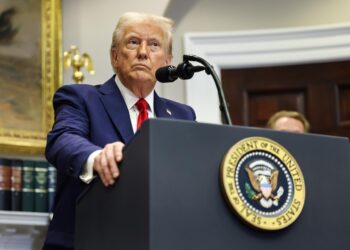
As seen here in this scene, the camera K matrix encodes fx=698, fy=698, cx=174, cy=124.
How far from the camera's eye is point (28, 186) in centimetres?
354

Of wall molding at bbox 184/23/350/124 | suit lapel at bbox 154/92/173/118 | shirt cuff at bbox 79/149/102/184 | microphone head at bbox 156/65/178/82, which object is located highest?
wall molding at bbox 184/23/350/124

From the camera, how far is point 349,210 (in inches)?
57.2

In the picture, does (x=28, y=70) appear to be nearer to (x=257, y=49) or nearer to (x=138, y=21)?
(x=257, y=49)

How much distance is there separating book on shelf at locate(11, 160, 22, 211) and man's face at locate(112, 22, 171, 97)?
1.65 m

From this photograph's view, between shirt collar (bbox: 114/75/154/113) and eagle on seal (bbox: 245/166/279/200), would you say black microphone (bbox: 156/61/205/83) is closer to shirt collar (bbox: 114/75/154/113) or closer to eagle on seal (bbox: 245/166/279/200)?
shirt collar (bbox: 114/75/154/113)

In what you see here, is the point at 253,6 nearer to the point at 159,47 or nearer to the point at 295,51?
the point at 295,51

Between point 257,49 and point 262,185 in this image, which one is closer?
point 262,185

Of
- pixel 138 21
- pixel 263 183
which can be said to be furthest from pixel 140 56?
pixel 263 183

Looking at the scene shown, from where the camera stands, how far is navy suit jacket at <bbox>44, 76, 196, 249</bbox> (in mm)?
1665

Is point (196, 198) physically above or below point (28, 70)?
below

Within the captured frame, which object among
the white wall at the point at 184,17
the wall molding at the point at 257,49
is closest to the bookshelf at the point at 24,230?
the white wall at the point at 184,17

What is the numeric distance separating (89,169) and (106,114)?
0.33 metres

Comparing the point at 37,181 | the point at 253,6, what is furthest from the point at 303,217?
the point at 253,6


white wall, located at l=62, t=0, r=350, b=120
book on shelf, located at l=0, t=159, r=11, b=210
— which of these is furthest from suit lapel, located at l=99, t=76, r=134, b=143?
white wall, located at l=62, t=0, r=350, b=120
